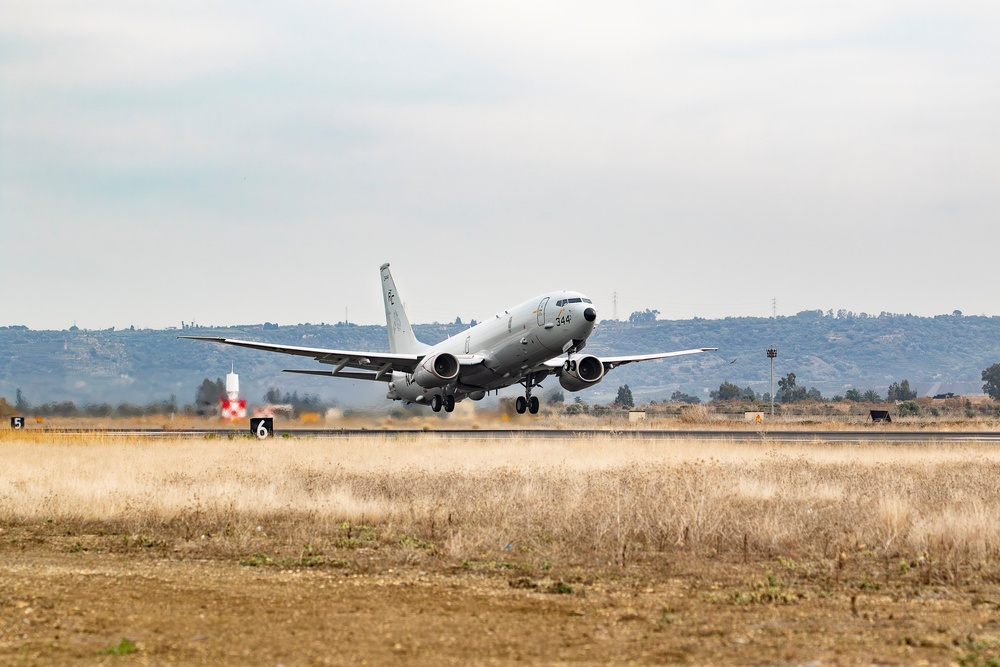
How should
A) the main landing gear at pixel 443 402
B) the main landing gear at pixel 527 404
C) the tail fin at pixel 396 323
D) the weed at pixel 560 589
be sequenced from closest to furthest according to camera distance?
the weed at pixel 560 589 < the main landing gear at pixel 527 404 < the main landing gear at pixel 443 402 < the tail fin at pixel 396 323

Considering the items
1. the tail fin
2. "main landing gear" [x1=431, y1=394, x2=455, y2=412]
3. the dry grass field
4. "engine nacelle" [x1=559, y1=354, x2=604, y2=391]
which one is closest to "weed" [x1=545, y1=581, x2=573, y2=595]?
the dry grass field

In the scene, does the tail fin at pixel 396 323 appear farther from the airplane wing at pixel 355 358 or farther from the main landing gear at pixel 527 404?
the main landing gear at pixel 527 404

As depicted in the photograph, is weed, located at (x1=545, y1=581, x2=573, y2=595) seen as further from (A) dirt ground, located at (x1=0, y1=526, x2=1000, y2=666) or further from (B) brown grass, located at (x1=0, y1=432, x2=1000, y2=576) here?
(B) brown grass, located at (x1=0, y1=432, x2=1000, y2=576)

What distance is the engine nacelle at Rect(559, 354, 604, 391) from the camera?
44031 millimetres

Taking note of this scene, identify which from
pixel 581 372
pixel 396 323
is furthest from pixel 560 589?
pixel 396 323

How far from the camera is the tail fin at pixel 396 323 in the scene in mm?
62022

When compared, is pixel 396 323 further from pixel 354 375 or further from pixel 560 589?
pixel 560 589

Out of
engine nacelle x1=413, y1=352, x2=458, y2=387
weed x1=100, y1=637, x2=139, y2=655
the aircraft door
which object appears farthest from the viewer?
engine nacelle x1=413, y1=352, x2=458, y2=387

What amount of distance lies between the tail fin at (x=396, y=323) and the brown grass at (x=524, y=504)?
1182 inches

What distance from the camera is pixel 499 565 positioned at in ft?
43.7

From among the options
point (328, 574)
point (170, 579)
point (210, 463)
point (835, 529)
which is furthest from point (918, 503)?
point (210, 463)

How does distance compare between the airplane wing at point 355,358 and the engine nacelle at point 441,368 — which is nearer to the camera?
the engine nacelle at point 441,368

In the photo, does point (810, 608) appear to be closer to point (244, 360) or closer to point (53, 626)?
point (53, 626)

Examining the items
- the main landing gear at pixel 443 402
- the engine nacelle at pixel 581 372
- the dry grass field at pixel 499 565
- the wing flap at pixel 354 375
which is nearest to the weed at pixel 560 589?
the dry grass field at pixel 499 565
